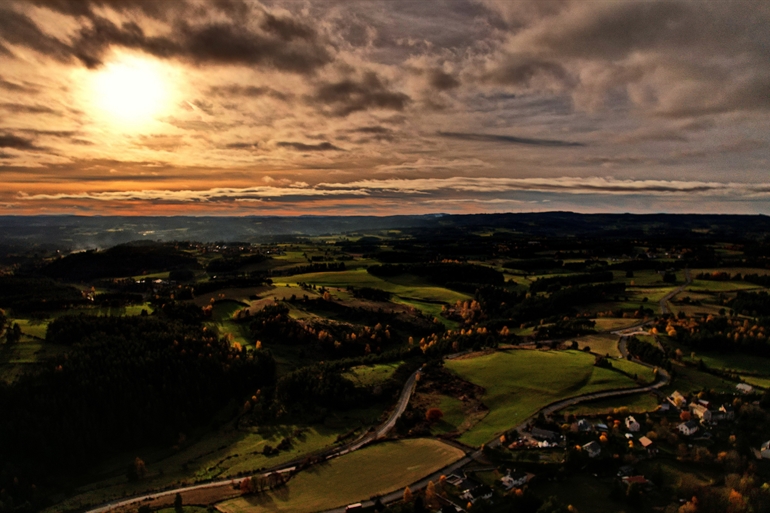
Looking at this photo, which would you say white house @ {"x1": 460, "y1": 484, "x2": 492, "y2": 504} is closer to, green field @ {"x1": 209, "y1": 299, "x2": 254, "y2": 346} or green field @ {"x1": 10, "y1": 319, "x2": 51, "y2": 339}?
green field @ {"x1": 209, "y1": 299, "x2": 254, "y2": 346}

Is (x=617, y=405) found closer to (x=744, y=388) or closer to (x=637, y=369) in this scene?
(x=637, y=369)

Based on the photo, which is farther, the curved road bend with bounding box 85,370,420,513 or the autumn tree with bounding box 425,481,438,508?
the curved road bend with bounding box 85,370,420,513

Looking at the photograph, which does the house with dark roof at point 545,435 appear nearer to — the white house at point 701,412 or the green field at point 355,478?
the green field at point 355,478

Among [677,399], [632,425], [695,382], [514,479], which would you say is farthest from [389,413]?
[695,382]

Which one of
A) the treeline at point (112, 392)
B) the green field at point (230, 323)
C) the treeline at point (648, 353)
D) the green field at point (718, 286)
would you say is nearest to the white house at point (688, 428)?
the treeline at point (648, 353)

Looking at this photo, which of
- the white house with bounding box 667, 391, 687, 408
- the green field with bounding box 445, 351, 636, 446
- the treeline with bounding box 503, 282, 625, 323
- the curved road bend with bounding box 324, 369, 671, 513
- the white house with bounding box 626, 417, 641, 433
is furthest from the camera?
the treeline with bounding box 503, 282, 625, 323

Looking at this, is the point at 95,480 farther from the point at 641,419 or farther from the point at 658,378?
the point at 658,378

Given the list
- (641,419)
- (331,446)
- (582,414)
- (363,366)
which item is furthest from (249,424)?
(641,419)

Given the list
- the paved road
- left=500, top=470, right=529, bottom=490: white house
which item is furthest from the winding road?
the paved road
